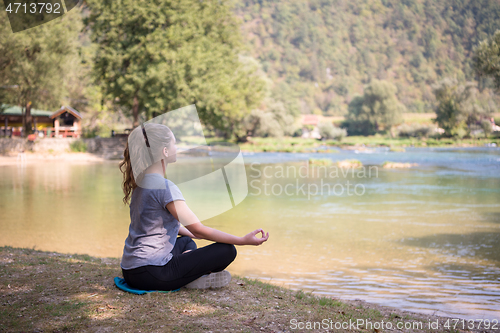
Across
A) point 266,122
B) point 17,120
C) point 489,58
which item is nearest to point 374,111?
point 266,122

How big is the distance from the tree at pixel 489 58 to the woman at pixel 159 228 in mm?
27178

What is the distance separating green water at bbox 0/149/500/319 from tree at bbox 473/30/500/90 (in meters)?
10.3

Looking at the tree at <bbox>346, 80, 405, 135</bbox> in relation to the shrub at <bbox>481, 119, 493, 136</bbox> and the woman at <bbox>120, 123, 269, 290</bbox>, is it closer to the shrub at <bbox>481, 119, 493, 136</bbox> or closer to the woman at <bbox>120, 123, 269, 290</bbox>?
the shrub at <bbox>481, 119, 493, 136</bbox>

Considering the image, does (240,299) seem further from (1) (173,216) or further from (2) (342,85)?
(2) (342,85)

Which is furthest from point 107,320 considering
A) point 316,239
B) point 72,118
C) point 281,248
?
point 72,118

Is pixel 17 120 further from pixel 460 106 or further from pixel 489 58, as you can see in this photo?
pixel 460 106

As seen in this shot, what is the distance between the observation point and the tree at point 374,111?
8462cm

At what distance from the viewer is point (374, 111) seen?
282 ft

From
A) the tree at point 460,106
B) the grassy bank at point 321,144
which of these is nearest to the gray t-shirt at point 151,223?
the grassy bank at point 321,144

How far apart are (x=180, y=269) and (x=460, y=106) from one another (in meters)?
66.0

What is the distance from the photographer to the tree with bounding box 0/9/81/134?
26.5 meters

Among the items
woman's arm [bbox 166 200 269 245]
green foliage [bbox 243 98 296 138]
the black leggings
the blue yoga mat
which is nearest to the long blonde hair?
woman's arm [bbox 166 200 269 245]

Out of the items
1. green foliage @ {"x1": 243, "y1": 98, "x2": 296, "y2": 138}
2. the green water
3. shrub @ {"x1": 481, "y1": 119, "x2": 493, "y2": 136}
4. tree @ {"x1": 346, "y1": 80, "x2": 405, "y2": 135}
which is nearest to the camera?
the green water

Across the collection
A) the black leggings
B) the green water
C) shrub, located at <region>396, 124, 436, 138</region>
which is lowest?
the green water
